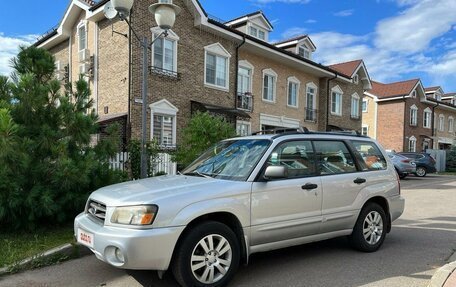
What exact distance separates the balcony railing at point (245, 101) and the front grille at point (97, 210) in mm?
15221

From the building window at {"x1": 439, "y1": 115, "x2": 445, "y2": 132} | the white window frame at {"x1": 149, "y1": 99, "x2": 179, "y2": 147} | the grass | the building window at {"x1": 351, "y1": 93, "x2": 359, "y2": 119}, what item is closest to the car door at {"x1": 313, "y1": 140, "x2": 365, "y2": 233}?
the grass

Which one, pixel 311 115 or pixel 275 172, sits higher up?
pixel 311 115

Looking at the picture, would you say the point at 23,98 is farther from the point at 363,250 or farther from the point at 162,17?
the point at 363,250

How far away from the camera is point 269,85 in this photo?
21.9 metres

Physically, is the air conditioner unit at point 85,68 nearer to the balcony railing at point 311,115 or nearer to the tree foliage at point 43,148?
the tree foliage at point 43,148

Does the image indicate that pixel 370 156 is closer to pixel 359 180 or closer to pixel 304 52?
pixel 359 180

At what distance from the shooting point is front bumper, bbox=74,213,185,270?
3832 mm

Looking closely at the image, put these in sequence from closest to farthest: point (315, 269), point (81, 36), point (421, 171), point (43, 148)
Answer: point (315, 269), point (43, 148), point (81, 36), point (421, 171)

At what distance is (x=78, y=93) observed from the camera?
722cm

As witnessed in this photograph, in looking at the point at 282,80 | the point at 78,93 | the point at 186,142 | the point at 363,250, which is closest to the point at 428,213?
the point at 363,250

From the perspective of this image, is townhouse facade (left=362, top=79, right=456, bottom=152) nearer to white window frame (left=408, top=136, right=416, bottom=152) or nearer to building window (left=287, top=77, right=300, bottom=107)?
white window frame (left=408, top=136, right=416, bottom=152)

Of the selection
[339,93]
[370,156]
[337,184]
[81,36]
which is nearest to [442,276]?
[337,184]

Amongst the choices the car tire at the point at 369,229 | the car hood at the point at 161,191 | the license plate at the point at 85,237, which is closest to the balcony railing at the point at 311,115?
the car tire at the point at 369,229

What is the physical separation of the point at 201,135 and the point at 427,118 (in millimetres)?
37820
